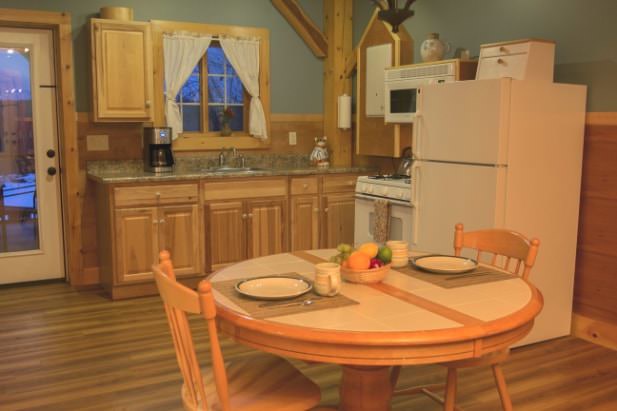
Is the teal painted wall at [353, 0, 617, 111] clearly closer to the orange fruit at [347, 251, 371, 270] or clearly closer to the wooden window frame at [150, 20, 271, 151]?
the wooden window frame at [150, 20, 271, 151]

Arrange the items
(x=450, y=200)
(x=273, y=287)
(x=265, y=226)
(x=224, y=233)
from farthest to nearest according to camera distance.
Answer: (x=265, y=226) → (x=224, y=233) → (x=450, y=200) → (x=273, y=287)

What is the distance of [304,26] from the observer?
5910 millimetres

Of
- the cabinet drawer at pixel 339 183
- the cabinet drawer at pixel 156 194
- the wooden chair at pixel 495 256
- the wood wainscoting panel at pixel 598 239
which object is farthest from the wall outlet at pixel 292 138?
the wooden chair at pixel 495 256

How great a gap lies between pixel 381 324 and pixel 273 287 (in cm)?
52

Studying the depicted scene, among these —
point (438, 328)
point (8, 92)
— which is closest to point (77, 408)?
point (438, 328)

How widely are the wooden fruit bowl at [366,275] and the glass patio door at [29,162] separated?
A: 366 centimetres

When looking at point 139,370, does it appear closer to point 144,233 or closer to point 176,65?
point 144,233

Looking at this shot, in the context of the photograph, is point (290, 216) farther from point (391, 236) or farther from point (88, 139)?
point (88, 139)

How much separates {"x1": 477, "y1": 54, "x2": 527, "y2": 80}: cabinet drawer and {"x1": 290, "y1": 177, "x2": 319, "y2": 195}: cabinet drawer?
1.75m

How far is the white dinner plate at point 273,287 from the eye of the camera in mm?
2154

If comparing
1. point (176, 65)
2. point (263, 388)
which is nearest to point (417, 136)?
point (176, 65)

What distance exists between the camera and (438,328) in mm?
1852

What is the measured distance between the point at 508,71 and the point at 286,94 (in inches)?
95.5

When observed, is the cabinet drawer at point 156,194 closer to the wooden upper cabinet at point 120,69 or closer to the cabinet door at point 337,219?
the wooden upper cabinet at point 120,69
